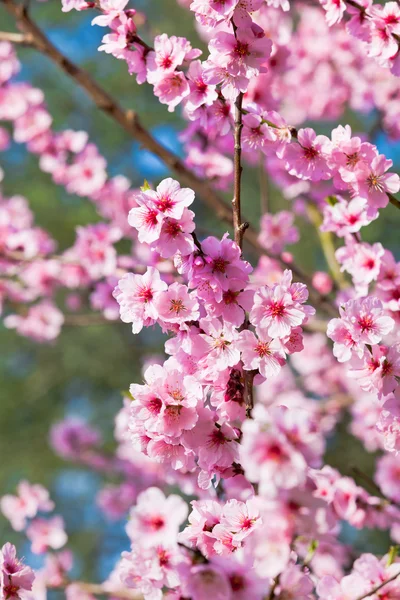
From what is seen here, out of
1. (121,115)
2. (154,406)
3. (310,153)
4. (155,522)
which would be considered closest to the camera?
(155,522)

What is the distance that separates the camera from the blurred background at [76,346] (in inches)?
192

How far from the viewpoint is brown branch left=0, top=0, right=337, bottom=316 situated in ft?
5.41

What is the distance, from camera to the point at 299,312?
3.20ft

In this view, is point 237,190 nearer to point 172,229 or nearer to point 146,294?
point 172,229

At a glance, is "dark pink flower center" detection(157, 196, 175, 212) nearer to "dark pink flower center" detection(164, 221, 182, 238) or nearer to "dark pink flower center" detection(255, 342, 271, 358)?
"dark pink flower center" detection(164, 221, 182, 238)

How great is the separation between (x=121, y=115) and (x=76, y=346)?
369 centimetres

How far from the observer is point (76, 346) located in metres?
5.14

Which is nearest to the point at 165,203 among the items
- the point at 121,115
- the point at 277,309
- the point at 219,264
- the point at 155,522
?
the point at 219,264

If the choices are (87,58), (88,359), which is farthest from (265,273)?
(87,58)

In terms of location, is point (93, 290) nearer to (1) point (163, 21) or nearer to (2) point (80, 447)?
(2) point (80, 447)

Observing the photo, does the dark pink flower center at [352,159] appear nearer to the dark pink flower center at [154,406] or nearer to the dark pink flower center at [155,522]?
the dark pink flower center at [154,406]

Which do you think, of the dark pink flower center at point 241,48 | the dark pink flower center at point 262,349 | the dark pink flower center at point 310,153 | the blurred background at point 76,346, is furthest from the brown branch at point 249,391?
the blurred background at point 76,346

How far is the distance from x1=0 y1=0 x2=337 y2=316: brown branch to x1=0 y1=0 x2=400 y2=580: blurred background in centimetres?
304

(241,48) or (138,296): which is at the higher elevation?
(241,48)
